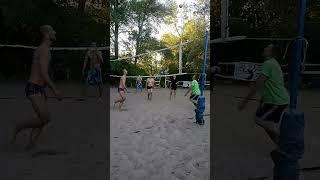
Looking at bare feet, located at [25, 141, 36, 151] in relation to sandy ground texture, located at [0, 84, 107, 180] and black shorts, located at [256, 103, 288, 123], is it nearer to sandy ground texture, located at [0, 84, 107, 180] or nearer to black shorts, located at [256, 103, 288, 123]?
sandy ground texture, located at [0, 84, 107, 180]

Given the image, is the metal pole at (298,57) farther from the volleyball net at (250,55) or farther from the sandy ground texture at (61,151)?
the volleyball net at (250,55)

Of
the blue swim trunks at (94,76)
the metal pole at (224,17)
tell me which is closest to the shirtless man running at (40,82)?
the metal pole at (224,17)

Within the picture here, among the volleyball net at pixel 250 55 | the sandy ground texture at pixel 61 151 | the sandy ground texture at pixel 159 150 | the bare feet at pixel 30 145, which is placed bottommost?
the sandy ground texture at pixel 159 150

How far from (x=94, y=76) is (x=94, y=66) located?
0.54m

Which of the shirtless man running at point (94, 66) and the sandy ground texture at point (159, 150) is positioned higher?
the shirtless man running at point (94, 66)

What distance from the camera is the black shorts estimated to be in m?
4.24

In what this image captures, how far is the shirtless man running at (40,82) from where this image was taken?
418cm

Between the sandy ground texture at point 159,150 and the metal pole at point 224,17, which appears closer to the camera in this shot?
the sandy ground texture at point 159,150

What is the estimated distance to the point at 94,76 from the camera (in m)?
→ 7.55

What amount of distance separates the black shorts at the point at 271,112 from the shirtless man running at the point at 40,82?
1952mm

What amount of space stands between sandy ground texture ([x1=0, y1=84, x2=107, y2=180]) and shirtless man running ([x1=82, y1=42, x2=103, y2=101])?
434 millimetres

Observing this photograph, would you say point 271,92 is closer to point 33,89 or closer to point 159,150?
point 159,150

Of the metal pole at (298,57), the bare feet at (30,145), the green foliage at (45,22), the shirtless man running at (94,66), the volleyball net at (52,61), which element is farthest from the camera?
the shirtless man running at (94,66)

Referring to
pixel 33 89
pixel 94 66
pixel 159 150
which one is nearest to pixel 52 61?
pixel 94 66
